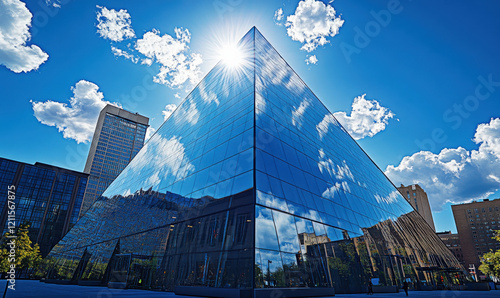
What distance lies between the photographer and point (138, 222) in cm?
2358

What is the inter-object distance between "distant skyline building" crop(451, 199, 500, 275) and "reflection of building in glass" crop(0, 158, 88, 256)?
216 meters

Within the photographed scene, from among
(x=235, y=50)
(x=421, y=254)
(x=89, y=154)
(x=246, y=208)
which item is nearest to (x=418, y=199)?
(x=421, y=254)

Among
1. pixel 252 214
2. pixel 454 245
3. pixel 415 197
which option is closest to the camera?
pixel 252 214

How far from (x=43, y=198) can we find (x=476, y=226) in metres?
231

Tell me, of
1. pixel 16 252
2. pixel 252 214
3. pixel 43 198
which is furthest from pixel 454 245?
pixel 43 198

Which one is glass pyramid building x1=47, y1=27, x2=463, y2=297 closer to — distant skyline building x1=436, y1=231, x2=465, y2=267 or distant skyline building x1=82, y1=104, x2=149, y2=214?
distant skyline building x1=82, y1=104, x2=149, y2=214

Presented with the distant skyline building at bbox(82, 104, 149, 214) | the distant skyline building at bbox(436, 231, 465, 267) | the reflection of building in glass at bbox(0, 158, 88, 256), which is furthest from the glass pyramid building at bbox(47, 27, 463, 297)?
the distant skyline building at bbox(436, 231, 465, 267)

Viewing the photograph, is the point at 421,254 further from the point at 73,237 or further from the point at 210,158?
the point at 73,237

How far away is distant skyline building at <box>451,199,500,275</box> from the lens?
503 feet

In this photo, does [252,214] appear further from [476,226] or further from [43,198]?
[476,226]

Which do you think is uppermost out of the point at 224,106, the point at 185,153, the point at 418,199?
the point at 418,199

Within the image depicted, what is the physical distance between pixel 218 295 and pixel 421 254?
2951cm

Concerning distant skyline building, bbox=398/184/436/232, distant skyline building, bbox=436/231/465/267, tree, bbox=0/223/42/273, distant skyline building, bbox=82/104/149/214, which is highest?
distant skyline building, bbox=82/104/149/214

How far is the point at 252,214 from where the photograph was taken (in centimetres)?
1245
